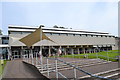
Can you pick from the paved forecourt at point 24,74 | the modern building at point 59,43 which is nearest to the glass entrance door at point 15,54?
the modern building at point 59,43

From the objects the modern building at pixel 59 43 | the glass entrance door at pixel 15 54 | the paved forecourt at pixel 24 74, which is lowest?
the glass entrance door at pixel 15 54

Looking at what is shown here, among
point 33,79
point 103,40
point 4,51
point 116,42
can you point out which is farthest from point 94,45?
point 33,79

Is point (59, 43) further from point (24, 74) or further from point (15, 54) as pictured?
point (24, 74)

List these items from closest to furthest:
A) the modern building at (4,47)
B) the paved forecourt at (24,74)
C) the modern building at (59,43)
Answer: the paved forecourt at (24,74), the modern building at (4,47), the modern building at (59,43)

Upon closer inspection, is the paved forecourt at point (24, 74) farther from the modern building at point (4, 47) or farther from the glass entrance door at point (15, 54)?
the glass entrance door at point (15, 54)

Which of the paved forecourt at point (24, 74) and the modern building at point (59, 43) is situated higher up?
the modern building at point (59, 43)

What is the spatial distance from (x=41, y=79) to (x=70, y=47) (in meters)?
22.9

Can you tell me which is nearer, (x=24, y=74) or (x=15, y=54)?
(x=24, y=74)

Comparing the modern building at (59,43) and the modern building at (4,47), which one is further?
the modern building at (59,43)

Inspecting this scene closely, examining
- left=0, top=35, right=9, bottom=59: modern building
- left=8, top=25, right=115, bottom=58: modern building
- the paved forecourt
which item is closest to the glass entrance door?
left=8, top=25, right=115, bottom=58: modern building

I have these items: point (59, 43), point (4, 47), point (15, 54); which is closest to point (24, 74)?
point (15, 54)

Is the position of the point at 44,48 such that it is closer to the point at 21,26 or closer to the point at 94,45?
the point at 21,26

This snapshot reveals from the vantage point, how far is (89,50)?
99.8 ft

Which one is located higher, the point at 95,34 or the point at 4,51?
the point at 95,34
